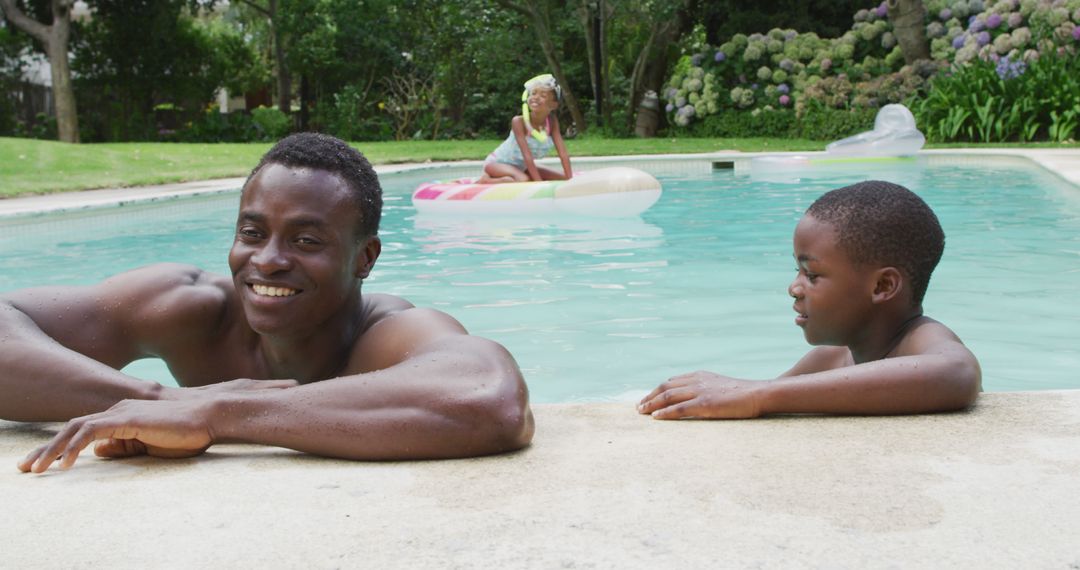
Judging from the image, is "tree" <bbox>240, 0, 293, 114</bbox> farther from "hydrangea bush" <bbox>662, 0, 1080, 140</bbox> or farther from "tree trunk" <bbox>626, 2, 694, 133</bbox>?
"hydrangea bush" <bbox>662, 0, 1080, 140</bbox>

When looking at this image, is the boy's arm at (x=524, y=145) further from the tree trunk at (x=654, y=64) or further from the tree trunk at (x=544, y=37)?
the tree trunk at (x=654, y=64)

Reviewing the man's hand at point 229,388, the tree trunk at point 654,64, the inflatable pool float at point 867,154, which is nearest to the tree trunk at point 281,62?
the tree trunk at point 654,64

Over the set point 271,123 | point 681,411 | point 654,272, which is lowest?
point 654,272

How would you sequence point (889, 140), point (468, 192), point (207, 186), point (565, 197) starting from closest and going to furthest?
point (565, 197) < point (468, 192) < point (207, 186) < point (889, 140)

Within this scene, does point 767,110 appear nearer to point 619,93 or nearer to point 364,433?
point 619,93

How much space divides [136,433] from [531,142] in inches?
417

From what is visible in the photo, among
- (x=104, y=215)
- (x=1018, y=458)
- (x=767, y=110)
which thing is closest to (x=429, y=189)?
(x=104, y=215)

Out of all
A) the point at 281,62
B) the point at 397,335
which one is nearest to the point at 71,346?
the point at 397,335

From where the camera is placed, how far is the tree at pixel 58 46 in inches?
890

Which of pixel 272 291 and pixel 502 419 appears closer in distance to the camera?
pixel 502 419

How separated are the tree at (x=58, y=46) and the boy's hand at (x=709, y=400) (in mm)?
22294

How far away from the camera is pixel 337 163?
296 cm

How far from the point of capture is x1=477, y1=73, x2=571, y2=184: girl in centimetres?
1238

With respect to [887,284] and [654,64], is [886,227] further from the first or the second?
[654,64]
